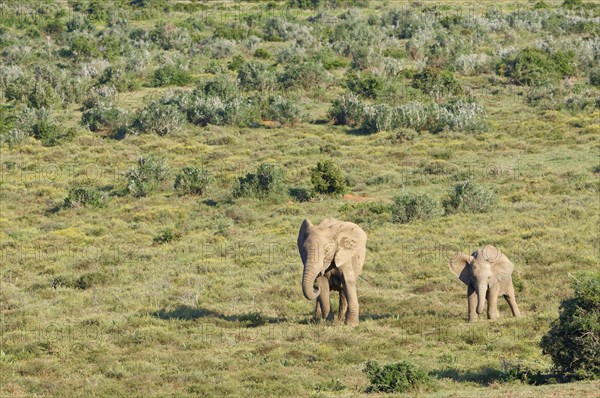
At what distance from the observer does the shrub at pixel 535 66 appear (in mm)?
61125

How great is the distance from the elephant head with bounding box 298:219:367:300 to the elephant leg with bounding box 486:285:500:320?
3.16 m

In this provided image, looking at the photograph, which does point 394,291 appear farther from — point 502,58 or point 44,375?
point 502,58

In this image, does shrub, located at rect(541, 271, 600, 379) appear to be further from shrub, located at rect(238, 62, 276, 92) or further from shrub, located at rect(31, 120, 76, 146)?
shrub, located at rect(238, 62, 276, 92)

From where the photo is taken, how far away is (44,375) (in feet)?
68.6

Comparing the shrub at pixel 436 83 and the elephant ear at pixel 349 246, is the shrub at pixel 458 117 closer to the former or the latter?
the shrub at pixel 436 83

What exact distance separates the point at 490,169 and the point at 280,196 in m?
9.56

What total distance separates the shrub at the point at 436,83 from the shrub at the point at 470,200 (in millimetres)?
22823

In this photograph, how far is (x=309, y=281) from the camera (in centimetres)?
2241

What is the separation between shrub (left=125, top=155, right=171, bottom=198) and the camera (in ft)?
136

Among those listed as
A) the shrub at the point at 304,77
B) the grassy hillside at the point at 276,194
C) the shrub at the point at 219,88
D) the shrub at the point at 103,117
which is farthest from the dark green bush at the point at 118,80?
the shrub at the point at 304,77

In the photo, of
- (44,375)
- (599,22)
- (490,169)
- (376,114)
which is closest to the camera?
(44,375)

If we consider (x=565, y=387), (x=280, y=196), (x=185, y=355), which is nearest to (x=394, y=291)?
(x=185, y=355)

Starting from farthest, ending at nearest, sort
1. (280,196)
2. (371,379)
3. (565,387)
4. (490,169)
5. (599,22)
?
(599,22) → (490,169) → (280,196) → (371,379) → (565,387)

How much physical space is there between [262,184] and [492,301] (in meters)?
17.8
